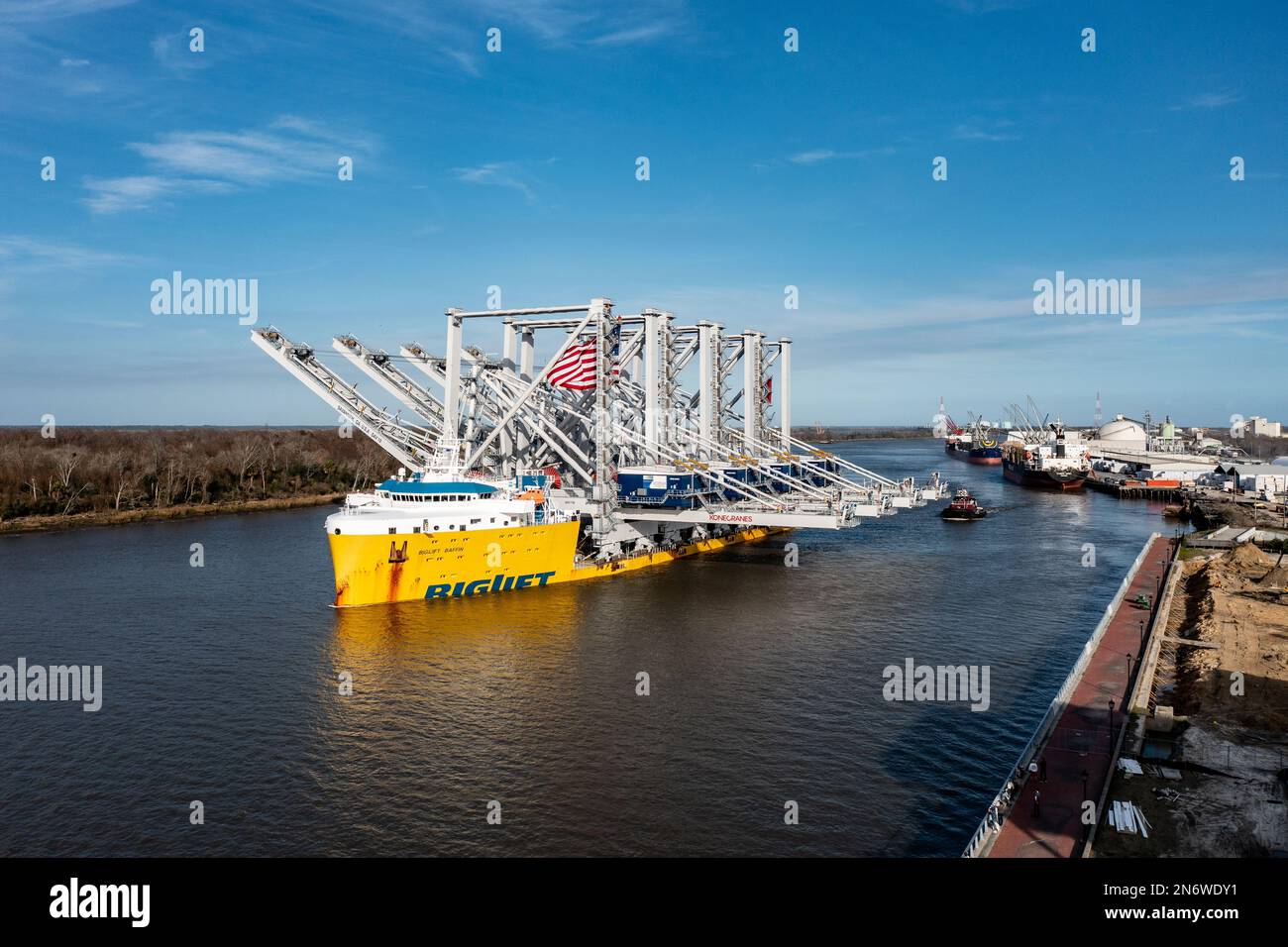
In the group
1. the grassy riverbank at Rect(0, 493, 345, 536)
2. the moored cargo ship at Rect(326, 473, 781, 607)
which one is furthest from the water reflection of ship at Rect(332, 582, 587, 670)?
the grassy riverbank at Rect(0, 493, 345, 536)

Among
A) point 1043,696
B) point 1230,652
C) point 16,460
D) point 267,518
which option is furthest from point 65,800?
point 16,460

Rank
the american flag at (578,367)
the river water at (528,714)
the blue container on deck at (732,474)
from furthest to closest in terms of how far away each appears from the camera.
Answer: the blue container on deck at (732,474), the american flag at (578,367), the river water at (528,714)

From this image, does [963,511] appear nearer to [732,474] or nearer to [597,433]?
[732,474]

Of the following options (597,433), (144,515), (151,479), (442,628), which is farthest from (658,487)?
(151,479)

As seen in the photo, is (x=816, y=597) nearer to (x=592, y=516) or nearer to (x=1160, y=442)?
(x=592, y=516)

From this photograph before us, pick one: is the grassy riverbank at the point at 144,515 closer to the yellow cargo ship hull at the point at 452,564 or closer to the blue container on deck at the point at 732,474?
the yellow cargo ship hull at the point at 452,564

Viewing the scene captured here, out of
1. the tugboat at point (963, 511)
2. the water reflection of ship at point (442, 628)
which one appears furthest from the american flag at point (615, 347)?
the tugboat at point (963, 511)
